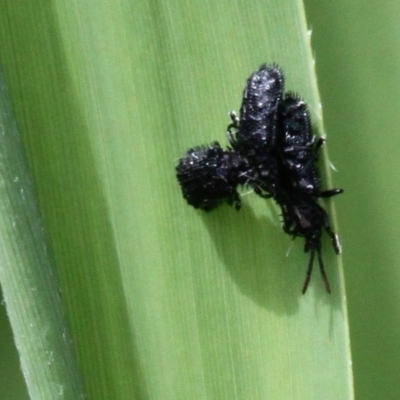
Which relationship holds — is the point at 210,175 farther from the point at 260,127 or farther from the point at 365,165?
the point at 365,165

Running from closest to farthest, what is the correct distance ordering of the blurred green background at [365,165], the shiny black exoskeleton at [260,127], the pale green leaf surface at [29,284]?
1. the pale green leaf surface at [29,284]
2. the shiny black exoskeleton at [260,127]
3. the blurred green background at [365,165]

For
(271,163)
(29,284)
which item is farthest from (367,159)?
(29,284)

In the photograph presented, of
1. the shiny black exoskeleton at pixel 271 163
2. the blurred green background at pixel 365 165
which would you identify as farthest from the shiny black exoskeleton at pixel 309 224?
the blurred green background at pixel 365 165

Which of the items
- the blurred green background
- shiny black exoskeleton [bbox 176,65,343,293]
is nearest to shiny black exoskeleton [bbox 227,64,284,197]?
shiny black exoskeleton [bbox 176,65,343,293]

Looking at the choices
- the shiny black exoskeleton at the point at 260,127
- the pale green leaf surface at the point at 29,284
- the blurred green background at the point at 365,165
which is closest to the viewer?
the pale green leaf surface at the point at 29,284

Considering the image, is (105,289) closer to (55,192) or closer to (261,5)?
(55,192)

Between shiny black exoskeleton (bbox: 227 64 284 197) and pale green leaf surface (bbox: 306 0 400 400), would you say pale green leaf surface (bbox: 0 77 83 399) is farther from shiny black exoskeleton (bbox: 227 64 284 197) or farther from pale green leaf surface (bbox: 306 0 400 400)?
pale green leaf surface (bbox: 306 0 400 400)

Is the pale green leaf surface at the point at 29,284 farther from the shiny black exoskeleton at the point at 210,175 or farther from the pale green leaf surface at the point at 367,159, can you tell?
the pale green leaf surface at the point at 367,159
